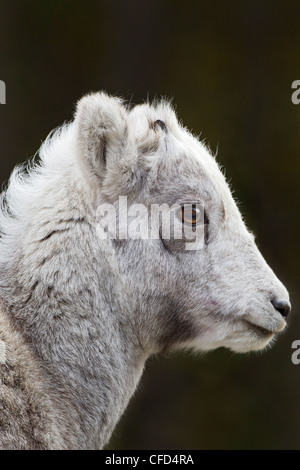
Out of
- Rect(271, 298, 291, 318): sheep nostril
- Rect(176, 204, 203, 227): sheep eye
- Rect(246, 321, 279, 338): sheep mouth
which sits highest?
Rect(176, 204, 203, 227): sheep eye

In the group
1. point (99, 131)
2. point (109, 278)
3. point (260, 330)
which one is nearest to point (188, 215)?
point (109, 278)

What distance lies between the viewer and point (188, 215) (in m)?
5.41

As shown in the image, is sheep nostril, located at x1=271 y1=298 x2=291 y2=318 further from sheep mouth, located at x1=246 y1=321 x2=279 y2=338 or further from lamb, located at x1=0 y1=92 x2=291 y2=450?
sheep mouth, located at x1=246 y1=321 x2=279 y2=338

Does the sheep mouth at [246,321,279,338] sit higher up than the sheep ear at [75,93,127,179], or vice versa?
the sheep ear at [75,93,127,179]

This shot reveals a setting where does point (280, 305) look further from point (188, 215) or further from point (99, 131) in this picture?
point (99, 131)

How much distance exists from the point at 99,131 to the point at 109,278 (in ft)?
3.04

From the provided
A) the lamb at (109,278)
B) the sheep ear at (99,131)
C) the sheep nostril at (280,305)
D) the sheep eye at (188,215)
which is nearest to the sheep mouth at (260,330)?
the lamb at (109,278)

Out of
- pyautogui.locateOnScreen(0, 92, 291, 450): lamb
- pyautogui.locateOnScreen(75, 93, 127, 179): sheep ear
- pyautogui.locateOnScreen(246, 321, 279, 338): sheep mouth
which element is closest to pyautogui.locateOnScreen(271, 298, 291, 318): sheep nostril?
pyautogui.locateOnScreen(0, 92, 291, 450): lamb

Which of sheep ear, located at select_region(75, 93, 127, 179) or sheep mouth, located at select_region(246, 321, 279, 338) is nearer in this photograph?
sheep ear, located at select_region(75, 93, 127, 179)

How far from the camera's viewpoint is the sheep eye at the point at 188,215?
5.40 m

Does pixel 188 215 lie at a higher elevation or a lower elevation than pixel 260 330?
higher

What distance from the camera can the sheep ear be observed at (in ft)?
17.3

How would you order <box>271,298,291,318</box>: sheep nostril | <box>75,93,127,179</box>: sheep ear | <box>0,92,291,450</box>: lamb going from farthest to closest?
<box>271,298,291,318</box>: sheep nostril < <box>75,93,127,179</box>: sheep ear < <box>0,92,291,450</box>: lamb

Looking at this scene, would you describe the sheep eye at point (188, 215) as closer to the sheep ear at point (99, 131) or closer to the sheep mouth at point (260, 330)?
the sheep ear at point (99, 131)
